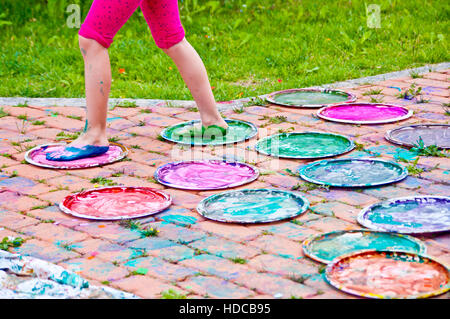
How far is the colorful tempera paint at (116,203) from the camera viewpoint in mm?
3418

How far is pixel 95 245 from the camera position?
3094 millimetres

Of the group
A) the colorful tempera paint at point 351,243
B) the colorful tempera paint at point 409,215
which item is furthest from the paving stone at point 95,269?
the colorful tempera paint at point 409,215

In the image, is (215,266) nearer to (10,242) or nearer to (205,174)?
(10,242)

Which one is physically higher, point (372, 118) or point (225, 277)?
point (372, 118)

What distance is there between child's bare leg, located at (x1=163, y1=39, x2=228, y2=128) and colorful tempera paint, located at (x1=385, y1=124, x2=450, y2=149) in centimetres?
114

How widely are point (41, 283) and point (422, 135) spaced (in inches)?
106

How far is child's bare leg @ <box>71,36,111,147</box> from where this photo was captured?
4066mm

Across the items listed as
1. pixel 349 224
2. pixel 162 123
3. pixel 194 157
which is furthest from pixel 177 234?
pixel 162 123

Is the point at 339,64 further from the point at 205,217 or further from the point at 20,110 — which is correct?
the point at 205,217

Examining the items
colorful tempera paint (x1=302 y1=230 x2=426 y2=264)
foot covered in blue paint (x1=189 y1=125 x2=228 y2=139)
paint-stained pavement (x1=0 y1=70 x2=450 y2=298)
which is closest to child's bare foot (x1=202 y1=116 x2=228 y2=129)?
foot covered in blue paint (x1=189 y1=125 x2=228 y2=139)

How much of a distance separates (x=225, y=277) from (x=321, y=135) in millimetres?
1930

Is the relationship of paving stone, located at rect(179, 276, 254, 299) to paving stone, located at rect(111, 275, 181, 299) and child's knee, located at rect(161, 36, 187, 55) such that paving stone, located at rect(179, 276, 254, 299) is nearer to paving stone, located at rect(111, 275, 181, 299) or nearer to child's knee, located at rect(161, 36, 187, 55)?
paving stone, located at rect(111, 275, 181, 299)

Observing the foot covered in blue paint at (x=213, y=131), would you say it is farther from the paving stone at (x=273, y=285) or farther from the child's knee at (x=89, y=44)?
the paving stone at (x=273, y=285)
